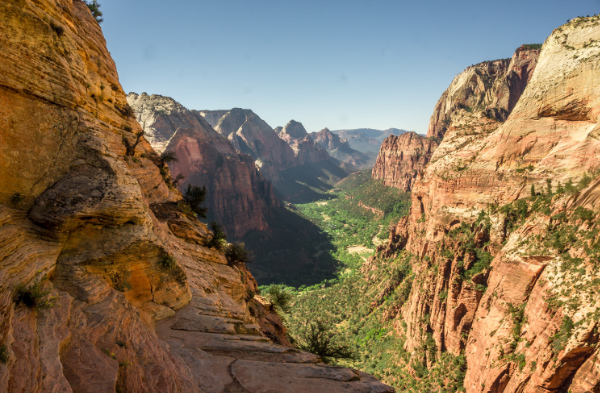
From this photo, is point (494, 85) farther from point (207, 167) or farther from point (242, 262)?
point (207, 167)

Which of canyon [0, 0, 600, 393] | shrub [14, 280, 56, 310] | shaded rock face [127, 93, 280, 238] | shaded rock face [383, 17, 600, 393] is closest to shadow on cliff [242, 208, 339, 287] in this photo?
shaded rock face [127, 93, 280, 238]

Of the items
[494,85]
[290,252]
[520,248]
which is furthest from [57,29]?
[494,85]

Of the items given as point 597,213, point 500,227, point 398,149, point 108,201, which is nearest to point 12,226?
point 108,201

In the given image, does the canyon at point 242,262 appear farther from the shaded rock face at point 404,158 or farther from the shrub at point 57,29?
the shaded rock face at point 404,158

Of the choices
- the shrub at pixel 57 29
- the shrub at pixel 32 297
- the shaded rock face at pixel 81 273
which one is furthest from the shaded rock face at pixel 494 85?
the shrub at pixel 32 297

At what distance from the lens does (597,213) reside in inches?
865

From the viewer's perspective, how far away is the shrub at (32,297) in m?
6.12

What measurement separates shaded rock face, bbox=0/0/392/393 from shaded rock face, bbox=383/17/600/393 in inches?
863

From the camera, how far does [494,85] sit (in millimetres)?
84000

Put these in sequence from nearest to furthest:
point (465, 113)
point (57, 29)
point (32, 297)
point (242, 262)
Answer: point (32, 297), point (57, 29), point (242, 262), point (465, 113)

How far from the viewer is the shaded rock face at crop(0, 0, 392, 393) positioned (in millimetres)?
6004

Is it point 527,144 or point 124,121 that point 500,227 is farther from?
point 124,121

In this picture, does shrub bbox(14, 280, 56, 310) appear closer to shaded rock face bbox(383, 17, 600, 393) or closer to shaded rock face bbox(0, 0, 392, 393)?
shaded rock face bbox(0, 0, 392, 393)

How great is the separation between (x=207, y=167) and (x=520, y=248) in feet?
306
